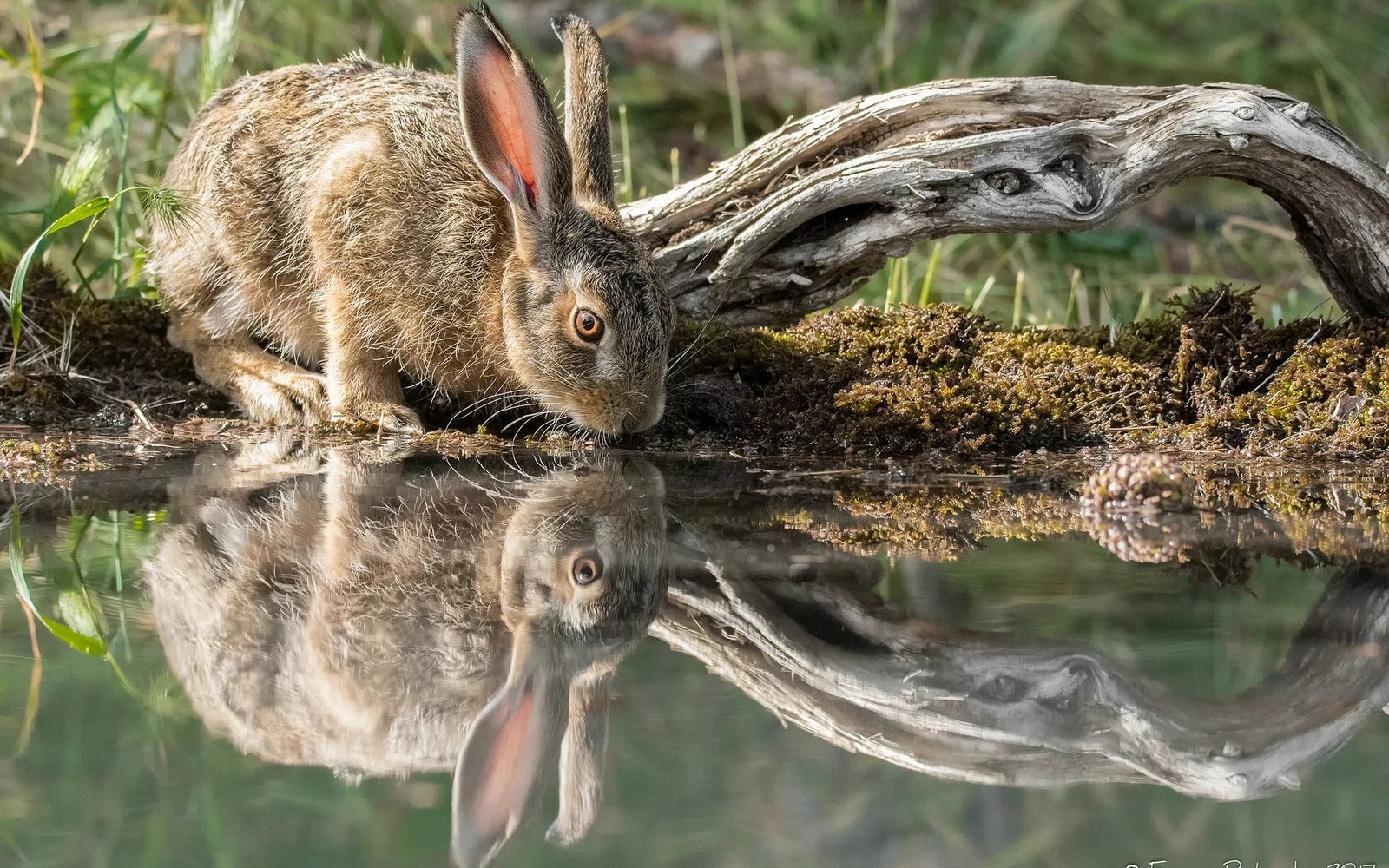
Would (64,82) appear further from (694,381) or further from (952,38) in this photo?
(952,38)

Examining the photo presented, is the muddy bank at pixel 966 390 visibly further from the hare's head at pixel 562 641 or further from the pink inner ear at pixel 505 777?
the pink inner ear at pixel 505 777

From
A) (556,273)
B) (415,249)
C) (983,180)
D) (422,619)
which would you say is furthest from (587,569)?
(983,180)

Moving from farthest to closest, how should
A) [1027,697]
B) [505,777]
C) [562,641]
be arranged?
[562,641], [1027,697], [505,777]

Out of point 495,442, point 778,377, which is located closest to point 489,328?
point 495,442

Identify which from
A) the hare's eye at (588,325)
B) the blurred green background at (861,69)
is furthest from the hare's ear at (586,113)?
the blurred green background at (861,69)

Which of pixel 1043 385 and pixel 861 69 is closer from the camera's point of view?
pixel 1043 385

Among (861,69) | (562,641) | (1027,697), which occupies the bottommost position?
(562,641)

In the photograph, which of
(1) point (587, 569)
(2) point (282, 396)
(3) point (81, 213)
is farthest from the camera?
(2) point (282, 396)

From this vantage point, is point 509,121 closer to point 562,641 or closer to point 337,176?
point 337,176
